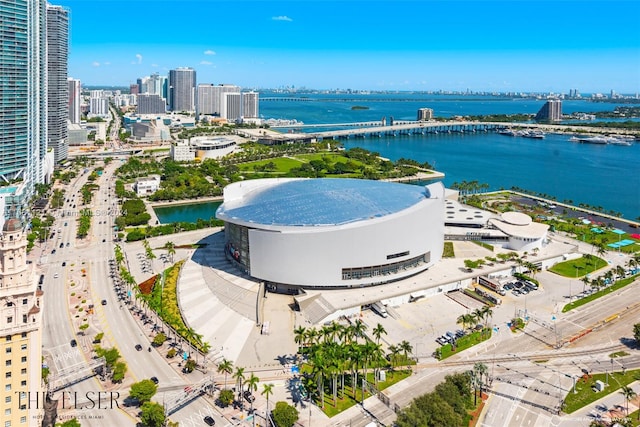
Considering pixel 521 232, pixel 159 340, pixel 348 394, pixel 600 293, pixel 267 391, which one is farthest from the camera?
pixel 521 232

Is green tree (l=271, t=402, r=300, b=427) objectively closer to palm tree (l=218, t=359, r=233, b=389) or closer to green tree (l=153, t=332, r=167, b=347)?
palm tree (l=218, t=359, r=233, b=389)

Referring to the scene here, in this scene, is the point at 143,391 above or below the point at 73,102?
below

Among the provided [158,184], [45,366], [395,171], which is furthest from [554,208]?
[45,366]

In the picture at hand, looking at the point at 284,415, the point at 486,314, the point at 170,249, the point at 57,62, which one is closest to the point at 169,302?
the point at 170,249

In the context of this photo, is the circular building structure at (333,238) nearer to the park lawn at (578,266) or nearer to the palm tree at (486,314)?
the palm tree at (486,314)

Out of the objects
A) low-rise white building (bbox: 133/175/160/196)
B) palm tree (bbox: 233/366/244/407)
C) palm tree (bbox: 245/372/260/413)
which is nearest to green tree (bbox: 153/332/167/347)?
palm tree (bbox: 233/366/244/407)

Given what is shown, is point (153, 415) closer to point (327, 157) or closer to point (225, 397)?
point (225, 397)

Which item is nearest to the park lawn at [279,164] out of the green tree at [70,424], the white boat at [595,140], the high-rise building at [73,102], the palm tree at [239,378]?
the palm tree at [239,378]

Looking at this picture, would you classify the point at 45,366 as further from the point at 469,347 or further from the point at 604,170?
the point at 604,170
